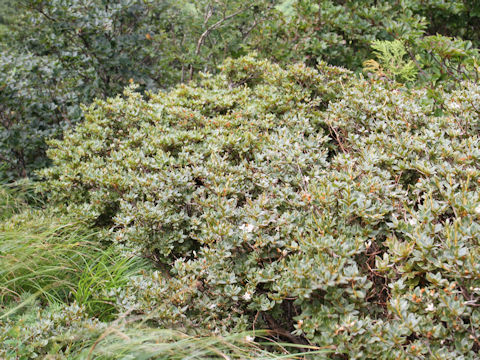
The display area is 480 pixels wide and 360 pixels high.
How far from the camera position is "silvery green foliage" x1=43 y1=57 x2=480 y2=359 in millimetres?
1578

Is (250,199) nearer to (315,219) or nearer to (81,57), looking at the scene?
(315,219)

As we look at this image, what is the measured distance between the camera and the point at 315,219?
1843 millimetres

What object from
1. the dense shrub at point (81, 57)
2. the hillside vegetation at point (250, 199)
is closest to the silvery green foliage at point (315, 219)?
the hillside vegetation at point (250, 199)

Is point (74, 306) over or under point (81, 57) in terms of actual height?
under

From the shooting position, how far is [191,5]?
539 cm

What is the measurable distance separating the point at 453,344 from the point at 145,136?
249 centimetres

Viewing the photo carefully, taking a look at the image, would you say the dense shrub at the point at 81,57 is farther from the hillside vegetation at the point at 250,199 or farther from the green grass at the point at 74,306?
the green grass at the point at 74,306

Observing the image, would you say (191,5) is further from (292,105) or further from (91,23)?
(292,105)

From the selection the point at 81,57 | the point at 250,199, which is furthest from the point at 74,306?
the point at 81,57

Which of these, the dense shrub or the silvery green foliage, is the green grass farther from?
the dense shrub

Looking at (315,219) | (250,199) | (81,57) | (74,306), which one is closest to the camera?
(315,219)

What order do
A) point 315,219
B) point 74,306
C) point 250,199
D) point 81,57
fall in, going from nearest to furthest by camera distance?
1. point 315,219
2. point 74,306
3. point 250,199
4. point 81,57

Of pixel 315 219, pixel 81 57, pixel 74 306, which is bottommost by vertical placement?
pixel 74 306

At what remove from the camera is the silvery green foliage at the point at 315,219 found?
1.58m
